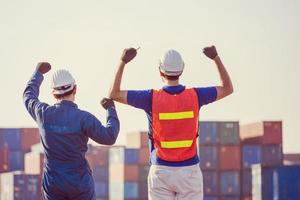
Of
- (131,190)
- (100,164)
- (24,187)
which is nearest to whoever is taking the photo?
(24,187)

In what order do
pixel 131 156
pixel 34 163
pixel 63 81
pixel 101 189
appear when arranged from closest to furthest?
pixel 63 81 → pixel 34 163 → pixel 131 156 → pixel 101 189

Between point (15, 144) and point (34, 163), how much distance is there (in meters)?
4.96

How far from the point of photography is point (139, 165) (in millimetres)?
75062

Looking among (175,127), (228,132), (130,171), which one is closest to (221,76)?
(175,127)

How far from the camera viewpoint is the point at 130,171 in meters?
74.9

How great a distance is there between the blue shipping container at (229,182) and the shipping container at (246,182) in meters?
0.48

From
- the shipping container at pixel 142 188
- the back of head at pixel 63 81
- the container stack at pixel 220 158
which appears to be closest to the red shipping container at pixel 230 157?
the container stack at pixel 220 158

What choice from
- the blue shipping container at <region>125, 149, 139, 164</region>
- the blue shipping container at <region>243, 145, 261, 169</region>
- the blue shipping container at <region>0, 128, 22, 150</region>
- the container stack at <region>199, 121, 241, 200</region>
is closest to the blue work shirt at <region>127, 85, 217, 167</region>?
the container stack at <region>199, 121, 241, 200</region>

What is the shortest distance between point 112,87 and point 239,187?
6191 cm

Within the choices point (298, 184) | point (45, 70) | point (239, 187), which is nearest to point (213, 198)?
point (239, 187)

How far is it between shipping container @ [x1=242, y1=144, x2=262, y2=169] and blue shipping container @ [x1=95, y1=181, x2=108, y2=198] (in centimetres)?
1606

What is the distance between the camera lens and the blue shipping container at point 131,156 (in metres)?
75.5

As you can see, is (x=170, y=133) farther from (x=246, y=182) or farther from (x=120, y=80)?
(x=246, y=182)

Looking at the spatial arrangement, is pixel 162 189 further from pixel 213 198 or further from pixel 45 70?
pixel 213 198
